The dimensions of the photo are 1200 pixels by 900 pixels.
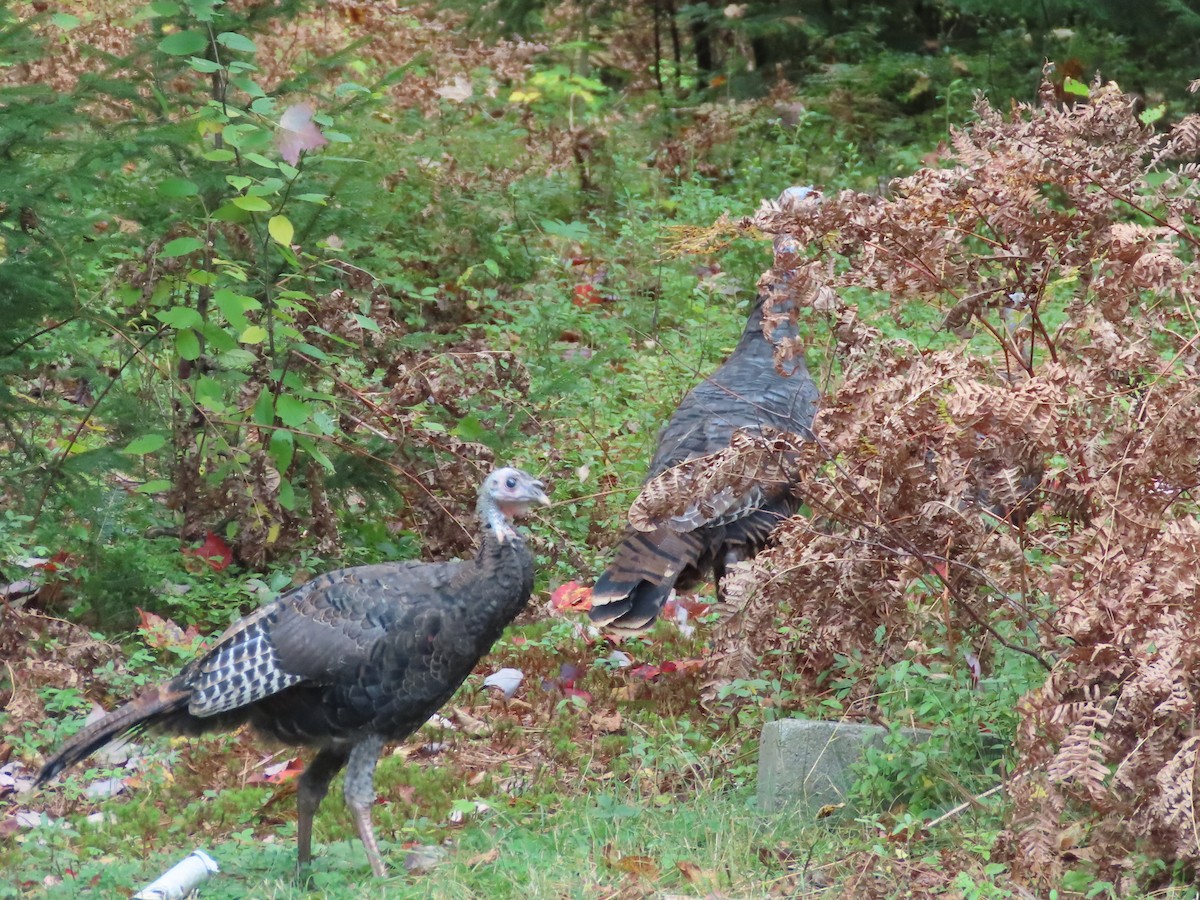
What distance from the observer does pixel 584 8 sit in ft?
50.2

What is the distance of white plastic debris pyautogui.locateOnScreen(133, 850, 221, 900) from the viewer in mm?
4906

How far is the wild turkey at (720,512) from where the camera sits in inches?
280

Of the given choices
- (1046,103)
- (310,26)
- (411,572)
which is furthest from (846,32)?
(411,572)

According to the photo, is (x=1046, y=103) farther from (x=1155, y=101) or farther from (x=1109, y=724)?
(x=1155, y=101)

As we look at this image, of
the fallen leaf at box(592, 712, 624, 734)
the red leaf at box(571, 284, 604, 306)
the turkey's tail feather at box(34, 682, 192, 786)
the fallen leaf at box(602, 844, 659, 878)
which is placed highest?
the turkey's tail feather at box(34, 682, 192, 786)

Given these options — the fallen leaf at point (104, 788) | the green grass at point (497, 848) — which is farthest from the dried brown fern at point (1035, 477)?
the fallen leaf at point (104, 788)

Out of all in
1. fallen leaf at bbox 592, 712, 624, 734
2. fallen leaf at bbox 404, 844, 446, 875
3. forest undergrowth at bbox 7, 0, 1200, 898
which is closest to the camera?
forest undergrowth at bbox 7, 0, 1200, 898

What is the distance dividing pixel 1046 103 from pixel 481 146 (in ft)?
26.5

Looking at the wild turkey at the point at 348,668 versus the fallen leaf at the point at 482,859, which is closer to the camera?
the fallen leaf at the point at 482,859

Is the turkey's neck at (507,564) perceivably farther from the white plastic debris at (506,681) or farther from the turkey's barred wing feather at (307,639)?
the white plastic debris at (506,681)

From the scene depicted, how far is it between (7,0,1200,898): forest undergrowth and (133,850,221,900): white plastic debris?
9.9 inches

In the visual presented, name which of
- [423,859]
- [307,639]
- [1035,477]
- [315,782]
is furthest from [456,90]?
[423,859]

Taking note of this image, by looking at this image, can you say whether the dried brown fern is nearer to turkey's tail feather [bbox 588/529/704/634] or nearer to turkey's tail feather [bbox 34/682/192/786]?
turkey's tail feather [bbox 588/529/704/634]

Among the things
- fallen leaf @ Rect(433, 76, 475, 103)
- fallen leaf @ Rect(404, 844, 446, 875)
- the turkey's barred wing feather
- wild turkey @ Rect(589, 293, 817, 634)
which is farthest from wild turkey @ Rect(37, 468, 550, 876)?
fallen leaf @ Rect(433, 76, 475, 103)
